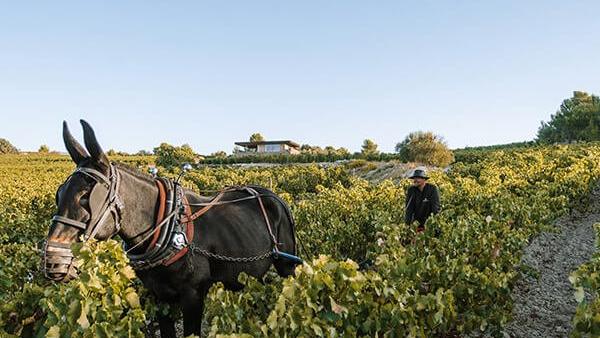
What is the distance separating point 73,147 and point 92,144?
0.20 m

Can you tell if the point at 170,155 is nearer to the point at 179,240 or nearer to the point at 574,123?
the point at 574,123

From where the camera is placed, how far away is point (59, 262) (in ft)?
8.98

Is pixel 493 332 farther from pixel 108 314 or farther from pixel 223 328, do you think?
pixel 108 314

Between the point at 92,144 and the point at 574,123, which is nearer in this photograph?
the point at 92,144

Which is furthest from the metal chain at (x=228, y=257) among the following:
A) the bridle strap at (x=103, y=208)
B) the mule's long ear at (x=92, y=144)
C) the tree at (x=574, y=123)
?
the tree at (x=574, y=123)

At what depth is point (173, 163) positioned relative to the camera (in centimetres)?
6003

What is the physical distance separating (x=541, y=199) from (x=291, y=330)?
10.6m

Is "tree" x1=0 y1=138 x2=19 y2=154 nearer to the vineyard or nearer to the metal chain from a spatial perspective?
the vineyard

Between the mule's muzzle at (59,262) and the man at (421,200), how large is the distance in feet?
15.6

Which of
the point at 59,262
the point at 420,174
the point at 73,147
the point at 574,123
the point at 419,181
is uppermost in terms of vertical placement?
the point at 574,123

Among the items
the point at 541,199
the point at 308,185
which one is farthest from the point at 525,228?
the point at 308,185

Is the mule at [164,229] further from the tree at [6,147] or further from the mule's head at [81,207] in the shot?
the tree at [6,147]

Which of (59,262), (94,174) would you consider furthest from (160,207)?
(59,262)

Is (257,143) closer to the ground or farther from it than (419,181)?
farther from it
